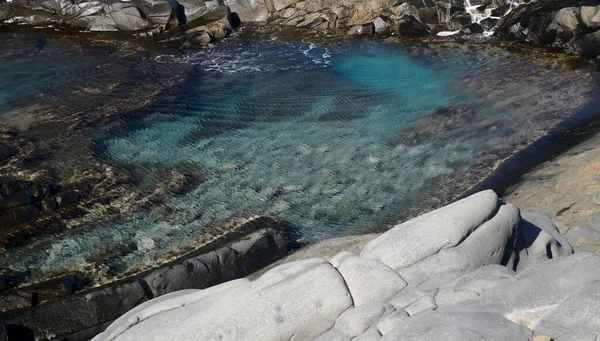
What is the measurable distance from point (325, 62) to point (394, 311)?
1155 cm

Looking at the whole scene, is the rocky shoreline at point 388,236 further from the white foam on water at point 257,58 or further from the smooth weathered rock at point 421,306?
the white foam on water at point 257,58

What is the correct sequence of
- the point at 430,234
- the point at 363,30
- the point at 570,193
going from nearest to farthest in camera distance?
1. the point at 430,234
2. the point at 570,193
3. the point at 363,30

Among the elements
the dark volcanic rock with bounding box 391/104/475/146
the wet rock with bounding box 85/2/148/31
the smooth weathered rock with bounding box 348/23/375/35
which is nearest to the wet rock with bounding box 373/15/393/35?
the smooth weathered rock with bounding box 348/23/375/35

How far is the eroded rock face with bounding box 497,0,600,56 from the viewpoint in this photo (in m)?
16.1

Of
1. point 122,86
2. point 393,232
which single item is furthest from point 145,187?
point 393,232

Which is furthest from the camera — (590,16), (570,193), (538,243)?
(590,16)

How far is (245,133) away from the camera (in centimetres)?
1322

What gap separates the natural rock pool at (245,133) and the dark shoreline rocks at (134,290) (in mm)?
772

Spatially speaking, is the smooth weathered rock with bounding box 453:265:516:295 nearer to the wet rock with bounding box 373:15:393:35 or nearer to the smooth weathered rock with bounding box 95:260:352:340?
the smooth weathered rock with bounding box 95:260:352:340

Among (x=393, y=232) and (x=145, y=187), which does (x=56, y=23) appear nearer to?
(x=145, y=187)

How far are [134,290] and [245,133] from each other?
531 cm

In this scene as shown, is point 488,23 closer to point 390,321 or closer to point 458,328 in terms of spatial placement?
point 390,321

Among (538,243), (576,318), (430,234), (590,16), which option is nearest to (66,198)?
(430,234)

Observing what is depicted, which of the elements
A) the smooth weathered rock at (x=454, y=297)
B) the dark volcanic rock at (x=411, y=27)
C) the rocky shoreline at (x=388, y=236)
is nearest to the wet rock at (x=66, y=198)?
the rocky shoreline at (x=388, y=236)
